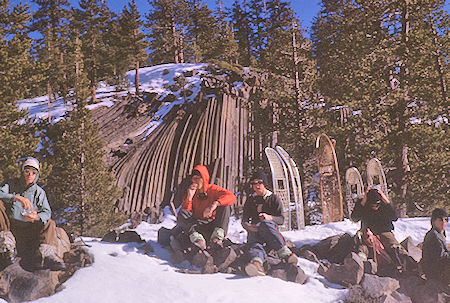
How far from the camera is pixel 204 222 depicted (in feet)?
15.6

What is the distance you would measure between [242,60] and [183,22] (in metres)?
5.26

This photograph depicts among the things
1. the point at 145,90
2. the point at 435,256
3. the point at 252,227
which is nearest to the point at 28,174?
the point at 252,227

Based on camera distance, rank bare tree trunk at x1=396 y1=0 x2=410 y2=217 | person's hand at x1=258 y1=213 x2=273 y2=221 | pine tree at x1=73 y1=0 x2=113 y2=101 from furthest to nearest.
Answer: pine tree at x1=73 y1=0 x2=113 y2=101, bare tree trunk at x1=396 y1=0 x2=410 y2=217, person's hand at x1=258 y1=213 x2=273 y2=221

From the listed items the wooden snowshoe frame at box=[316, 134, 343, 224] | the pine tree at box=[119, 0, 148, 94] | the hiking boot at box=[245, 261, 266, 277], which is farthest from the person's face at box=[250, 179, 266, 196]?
the pine tree at box=[119, 0, 148, 94]

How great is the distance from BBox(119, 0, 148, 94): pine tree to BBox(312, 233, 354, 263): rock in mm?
13310

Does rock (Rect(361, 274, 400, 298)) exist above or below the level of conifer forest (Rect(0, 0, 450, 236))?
below

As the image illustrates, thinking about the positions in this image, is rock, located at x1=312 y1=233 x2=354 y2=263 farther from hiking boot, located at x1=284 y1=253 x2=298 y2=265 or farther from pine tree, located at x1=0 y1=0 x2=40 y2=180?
pine tree, located at x1=0 y1=0 x2=40 y2=180

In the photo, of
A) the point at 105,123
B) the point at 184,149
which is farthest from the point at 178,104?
the point at 184,149

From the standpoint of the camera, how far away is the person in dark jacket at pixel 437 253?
14.1ft

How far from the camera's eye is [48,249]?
375 cm

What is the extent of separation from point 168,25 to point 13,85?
12.5m

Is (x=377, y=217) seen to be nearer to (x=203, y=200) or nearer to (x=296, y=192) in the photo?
(x=296, y=192)

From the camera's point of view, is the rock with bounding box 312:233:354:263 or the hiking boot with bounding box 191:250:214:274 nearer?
the hiking boot with bounding box 191:250:214:274

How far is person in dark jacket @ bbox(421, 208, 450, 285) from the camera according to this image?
4301mm
